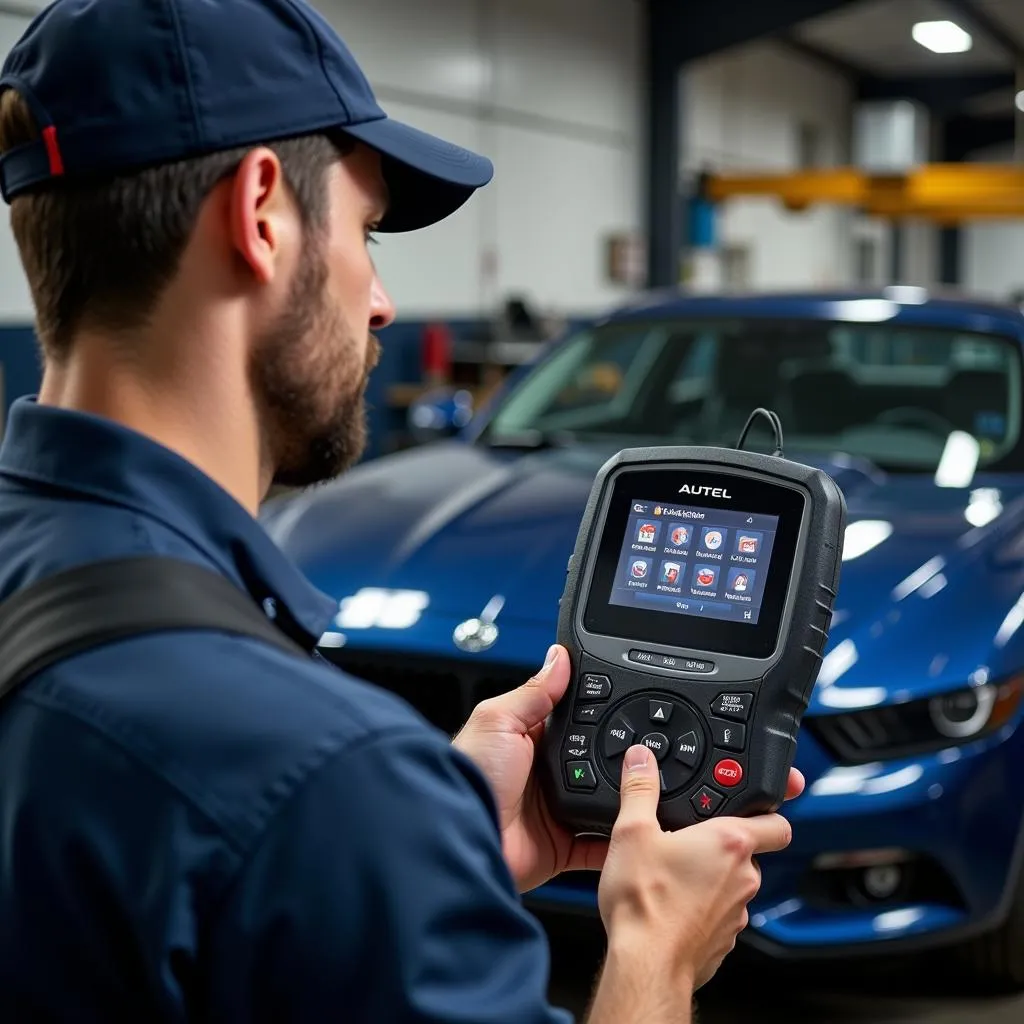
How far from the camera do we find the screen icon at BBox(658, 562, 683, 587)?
141 centimetres

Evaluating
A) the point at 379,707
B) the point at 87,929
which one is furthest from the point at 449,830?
the point at 87,929

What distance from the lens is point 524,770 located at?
132cm

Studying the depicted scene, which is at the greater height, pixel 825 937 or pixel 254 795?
pixel 254 795

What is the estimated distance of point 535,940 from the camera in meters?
0.87

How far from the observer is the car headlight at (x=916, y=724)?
8.23 feet

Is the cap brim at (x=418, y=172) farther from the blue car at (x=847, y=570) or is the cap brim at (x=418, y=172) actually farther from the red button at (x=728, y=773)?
the blue car at (x=847, y=570)

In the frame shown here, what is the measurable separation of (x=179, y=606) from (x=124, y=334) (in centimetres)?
22

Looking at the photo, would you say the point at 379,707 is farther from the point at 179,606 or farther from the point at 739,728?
the point at 739,728

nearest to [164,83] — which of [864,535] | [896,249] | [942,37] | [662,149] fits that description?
[864,535]

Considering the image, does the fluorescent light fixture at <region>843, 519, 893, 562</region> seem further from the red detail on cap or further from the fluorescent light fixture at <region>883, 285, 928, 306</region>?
the red detail on cap

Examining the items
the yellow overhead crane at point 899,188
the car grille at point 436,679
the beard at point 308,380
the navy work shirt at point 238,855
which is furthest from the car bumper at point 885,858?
the yellow overhead crane at point 899,188

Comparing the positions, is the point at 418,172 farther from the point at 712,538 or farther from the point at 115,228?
the point at 712,538

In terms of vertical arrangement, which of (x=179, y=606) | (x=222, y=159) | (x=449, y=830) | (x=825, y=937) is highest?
(x=222, y=159)

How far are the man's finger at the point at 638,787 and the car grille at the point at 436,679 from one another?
1.34 metres
